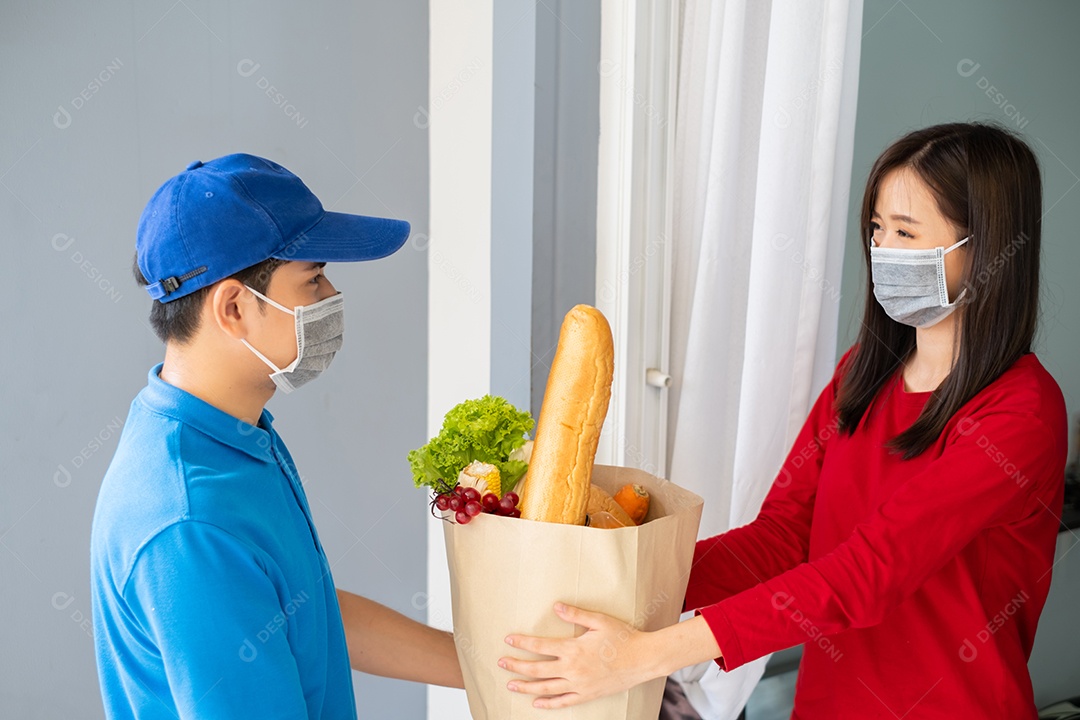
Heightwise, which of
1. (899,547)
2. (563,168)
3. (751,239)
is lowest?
(899,547)

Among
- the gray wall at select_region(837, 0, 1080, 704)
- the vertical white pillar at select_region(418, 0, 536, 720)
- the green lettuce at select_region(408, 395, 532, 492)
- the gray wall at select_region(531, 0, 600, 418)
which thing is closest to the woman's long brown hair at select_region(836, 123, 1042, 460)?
the green lettuce at select_region(408, 395, 532, 492)

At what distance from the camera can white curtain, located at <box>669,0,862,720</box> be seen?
59.9 inches

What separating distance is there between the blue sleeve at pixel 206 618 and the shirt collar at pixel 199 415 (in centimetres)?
13

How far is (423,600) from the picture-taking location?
2.20 meters

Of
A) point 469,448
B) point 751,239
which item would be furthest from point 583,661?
point 751,239

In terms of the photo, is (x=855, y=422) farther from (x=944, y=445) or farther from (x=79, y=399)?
(x=79, y=399)

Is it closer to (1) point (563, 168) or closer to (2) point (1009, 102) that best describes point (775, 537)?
(1) point (563, 168)

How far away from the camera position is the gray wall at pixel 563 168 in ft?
5.65

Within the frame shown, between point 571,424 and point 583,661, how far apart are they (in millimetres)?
252

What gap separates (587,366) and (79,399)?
117 centimetres

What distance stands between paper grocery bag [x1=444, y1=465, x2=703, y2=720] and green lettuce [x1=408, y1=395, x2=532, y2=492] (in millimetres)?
85

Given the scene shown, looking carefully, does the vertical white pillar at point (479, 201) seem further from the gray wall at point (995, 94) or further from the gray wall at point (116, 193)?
the gray wall at point (995, 94)

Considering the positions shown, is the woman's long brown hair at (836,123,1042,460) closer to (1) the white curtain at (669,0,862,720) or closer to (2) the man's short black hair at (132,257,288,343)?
(1) the white curtain at (669,0,862,720)

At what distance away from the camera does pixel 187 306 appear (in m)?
0.98
